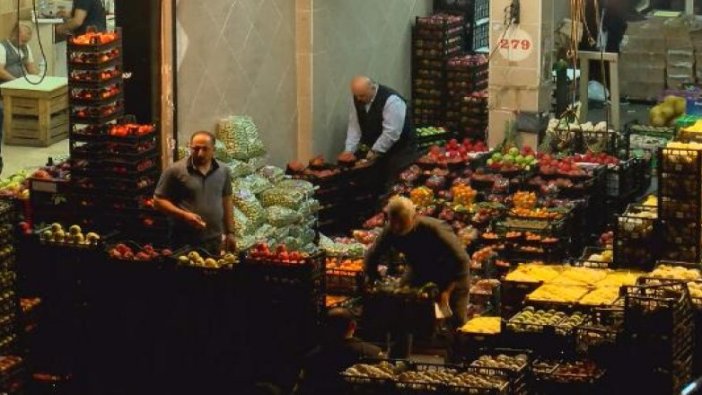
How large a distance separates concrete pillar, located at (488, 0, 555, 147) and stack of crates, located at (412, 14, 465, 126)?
229 centimetres

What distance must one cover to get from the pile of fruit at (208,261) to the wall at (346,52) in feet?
18.3

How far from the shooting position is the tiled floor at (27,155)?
19500 millimetres

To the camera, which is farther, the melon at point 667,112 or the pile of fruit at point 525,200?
the melon at point 667,112

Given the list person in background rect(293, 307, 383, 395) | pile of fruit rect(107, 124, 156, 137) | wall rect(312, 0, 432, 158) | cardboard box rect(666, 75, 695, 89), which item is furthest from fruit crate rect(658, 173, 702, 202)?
cardboard box rect(666, 75, 695, 89)

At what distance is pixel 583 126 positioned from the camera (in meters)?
18.9

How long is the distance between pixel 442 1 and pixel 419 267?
8.91 metres

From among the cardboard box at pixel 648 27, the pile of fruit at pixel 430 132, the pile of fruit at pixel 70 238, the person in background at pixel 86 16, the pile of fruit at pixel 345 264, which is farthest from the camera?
the cardboard box at pixel 648 27

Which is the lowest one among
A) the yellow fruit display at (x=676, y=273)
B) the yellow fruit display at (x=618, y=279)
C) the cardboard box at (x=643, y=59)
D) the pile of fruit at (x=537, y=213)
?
the yellow fruit display at (x=618, y=279)

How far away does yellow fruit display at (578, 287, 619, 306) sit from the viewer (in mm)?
12547

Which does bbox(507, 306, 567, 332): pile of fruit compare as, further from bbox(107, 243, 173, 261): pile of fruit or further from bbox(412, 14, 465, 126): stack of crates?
bbox(412, 14, 465, 126): stack of crates

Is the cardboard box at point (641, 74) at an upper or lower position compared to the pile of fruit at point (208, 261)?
upper

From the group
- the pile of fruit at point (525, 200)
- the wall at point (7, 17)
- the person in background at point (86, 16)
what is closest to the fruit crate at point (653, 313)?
the pile of fruit at point (525, 200)

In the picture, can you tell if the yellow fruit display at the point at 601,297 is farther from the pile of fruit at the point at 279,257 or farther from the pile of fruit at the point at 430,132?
the pile of fruit at the point at 430,132

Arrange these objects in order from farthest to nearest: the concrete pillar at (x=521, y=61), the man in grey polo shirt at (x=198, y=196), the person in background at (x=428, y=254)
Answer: the concrete pillar at (x=521, y=61), the man in grey polo shirt at (x=198, y=196), the person in background at (x=428, y=254)
